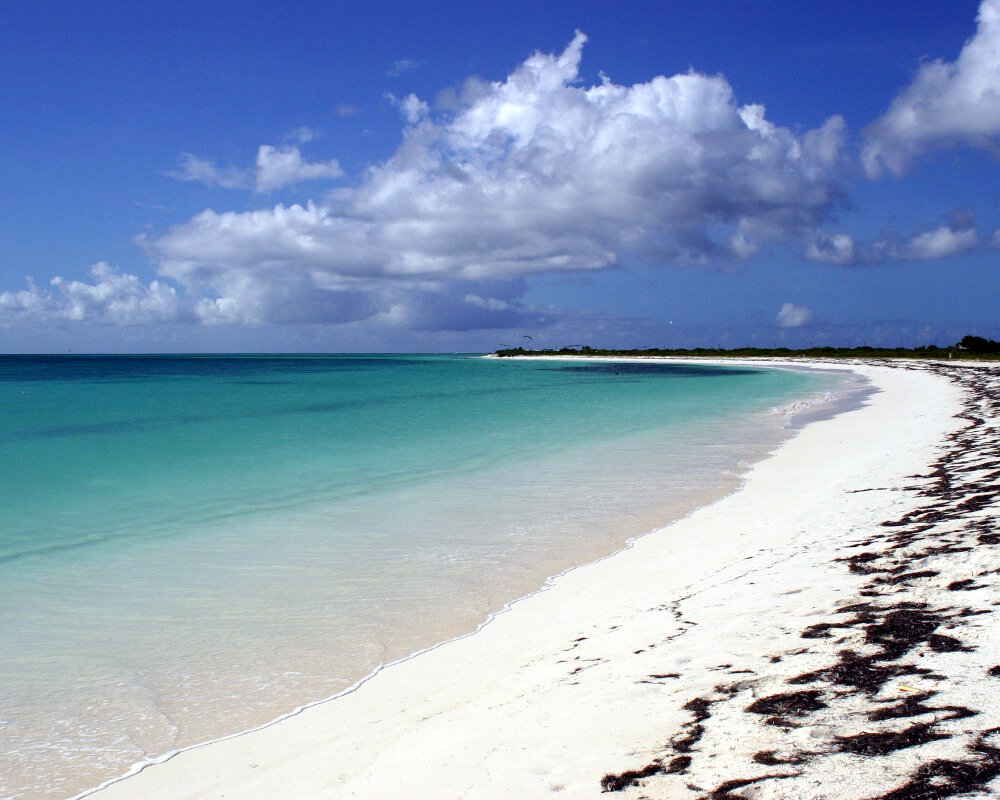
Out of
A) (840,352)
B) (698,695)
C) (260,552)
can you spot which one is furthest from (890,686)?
(840,352)

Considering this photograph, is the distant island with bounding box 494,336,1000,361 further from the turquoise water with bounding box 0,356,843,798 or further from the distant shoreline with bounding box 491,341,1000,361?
the turquoise water with bounding box 0,356,843,798

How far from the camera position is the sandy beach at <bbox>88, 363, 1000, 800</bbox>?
3.18 meters

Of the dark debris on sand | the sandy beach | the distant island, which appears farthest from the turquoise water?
the distant island

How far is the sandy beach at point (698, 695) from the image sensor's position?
10.4ft

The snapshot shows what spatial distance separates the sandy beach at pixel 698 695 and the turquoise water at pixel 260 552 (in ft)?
1.92

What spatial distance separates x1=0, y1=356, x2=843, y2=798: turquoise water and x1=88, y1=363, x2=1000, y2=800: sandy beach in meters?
0.58

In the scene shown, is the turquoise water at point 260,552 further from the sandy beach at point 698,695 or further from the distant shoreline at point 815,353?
the distant shoreline at point 815,353

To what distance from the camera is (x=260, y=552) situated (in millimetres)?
8922

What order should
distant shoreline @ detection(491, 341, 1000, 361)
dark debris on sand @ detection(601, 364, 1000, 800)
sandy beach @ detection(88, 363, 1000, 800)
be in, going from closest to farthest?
dark debris on sand @ detection(601, 364, 1000, 800)
sandy beach @ detection(88, 363, 1000, 800)
distant shoreline @ detection(491, 341, 1000, 361)

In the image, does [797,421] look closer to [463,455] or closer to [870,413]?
[870,413]

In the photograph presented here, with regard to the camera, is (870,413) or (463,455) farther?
(870,413)

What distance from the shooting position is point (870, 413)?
23250 mm

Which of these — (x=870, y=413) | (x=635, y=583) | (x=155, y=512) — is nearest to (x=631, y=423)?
(x=870, y=413)

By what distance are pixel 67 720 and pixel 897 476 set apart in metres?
Result: 10.8
